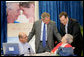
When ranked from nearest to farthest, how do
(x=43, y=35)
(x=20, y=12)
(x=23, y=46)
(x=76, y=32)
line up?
(x=23, y=46) < (x=76, y=32) < (x=43, y=35) < (x=20, y=12)

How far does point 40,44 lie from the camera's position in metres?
4.29

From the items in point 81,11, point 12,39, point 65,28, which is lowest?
point 12,39

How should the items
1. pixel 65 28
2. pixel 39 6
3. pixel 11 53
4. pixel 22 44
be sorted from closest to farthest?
pixel 11 53 < pixel 22 44 < pixel 65 28 < pixel 39 6

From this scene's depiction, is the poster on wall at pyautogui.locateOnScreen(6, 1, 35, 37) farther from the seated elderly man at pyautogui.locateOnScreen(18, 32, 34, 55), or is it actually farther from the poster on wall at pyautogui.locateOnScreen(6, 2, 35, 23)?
the seated elderly man at pyautogui.locateOnScreen(18, 32, 34, 55)

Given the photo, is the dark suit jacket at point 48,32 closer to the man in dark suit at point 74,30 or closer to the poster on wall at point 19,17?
the man in dark suit at point 74,30

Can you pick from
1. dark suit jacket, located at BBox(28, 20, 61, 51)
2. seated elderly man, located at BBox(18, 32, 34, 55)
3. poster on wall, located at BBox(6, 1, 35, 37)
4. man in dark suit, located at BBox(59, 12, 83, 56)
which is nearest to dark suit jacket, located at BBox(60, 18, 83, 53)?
man in dark suit, located at BBox(59, 12, 83, 56)

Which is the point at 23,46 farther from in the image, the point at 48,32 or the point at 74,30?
the point at 74,30

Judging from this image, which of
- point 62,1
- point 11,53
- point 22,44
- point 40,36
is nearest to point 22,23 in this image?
point 62,1

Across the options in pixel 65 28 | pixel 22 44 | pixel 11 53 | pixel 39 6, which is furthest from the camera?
pixel 39 6

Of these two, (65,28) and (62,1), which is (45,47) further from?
(62,1)

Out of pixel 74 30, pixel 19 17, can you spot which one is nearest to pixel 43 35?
pixel 74 30

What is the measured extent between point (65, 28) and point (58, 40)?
31 centimetres

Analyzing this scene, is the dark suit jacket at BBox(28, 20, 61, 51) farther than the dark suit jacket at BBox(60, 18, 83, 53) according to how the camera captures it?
Yes

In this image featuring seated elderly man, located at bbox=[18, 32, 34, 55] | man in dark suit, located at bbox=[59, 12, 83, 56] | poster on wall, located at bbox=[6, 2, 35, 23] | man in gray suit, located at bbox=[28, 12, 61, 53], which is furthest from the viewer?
poster on wall, located at bbox=[6, 2, 35, 23]
